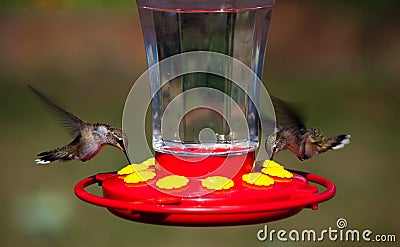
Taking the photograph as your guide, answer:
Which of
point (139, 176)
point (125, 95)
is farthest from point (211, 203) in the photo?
point (125, 95)

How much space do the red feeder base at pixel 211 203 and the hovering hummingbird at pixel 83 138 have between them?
1.44 feet

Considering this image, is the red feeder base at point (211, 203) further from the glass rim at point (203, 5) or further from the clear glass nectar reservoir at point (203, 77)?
the glass rim at point (203, 5)

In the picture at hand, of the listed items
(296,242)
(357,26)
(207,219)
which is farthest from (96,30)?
(207,219)

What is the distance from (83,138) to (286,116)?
84 cm

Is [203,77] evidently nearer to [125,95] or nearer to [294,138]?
[294,138]

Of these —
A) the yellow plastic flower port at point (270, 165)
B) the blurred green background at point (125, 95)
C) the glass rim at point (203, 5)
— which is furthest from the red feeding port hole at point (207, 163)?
the blurred green background at point (125, 95)

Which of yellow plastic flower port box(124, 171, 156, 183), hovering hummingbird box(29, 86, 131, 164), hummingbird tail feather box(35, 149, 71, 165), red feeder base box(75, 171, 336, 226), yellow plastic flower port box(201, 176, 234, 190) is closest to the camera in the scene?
red feeder base box(75, 171, 336, 226)

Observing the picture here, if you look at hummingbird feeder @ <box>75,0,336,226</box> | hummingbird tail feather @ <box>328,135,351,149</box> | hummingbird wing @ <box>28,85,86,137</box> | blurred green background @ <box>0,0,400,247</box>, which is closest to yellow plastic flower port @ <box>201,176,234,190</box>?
hummingbird feeder @ <box>75,0,336,226</box>

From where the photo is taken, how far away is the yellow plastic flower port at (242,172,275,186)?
2.82 metres

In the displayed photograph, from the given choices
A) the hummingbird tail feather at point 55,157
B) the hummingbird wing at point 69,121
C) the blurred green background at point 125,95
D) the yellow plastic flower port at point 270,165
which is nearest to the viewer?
the yellow plastic flower port at point 270,165

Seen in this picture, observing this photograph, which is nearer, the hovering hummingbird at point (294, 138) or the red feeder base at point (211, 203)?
the red feeder base at point (211, 203)

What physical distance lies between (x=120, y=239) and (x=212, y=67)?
8.55 feet

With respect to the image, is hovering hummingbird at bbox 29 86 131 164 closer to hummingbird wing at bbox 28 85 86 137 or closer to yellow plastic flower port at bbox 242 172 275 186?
hummingbird wing at bbox 28 85 86 137

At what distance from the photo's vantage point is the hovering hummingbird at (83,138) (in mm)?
3268
